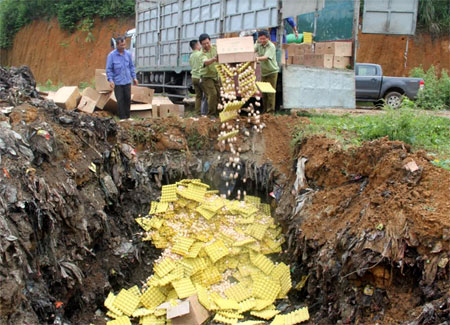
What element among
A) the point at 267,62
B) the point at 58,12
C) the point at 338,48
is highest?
the point at 58,12

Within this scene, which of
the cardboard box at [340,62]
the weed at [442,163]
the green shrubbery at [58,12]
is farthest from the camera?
the green shrubbery at [58,12]

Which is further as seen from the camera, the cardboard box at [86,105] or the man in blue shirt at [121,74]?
the cardboard box at [86,105]

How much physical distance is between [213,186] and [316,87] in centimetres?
303

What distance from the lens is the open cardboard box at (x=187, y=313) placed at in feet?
17.3

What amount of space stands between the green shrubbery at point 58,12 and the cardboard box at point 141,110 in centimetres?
1658

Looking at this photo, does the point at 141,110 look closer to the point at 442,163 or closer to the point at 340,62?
the point at 340,62

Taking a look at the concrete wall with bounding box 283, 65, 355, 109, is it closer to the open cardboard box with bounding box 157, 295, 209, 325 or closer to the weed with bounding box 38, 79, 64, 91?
the open cardboard box with bounding box 157, 295, 209, 325

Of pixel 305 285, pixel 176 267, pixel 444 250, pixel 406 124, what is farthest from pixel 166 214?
pixel 444 250

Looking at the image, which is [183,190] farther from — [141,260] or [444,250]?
[444,250]

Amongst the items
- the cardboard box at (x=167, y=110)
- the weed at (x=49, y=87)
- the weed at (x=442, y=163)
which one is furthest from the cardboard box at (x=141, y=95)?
the weed at (x=442, y=163)

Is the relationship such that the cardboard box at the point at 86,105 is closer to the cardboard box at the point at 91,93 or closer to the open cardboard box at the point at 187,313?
the cardboard box at the point at 91,93

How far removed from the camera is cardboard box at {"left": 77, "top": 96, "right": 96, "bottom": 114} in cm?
858

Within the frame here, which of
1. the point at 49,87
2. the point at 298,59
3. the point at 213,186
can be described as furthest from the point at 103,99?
the point at 49,87

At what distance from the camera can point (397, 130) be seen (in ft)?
20.9
